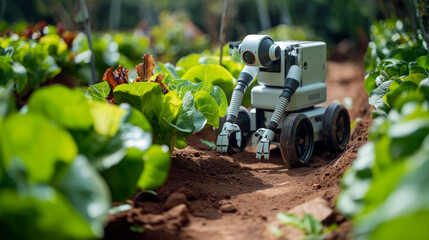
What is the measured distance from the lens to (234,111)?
4113 millimetres

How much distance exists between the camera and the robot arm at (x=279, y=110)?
12.7 ft

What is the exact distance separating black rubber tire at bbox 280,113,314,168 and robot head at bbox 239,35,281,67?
0.48 meters

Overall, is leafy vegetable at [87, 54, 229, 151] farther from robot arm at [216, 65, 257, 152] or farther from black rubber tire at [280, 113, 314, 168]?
black rubber tire at [280, 113, 314, 168]

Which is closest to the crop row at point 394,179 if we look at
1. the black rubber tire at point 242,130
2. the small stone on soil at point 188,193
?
the small stone on soil at point 188,193

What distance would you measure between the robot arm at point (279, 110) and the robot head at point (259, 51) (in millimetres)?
193

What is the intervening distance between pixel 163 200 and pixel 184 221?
0.26 meters

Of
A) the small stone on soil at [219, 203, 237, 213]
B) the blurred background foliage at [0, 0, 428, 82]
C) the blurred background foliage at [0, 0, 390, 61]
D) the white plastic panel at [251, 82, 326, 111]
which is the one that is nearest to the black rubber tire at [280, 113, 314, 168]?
the white plastic panel at [251, 82, 326, 111]

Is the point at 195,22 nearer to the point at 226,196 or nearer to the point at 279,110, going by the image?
the point at 279,110

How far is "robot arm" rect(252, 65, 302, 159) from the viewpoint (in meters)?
3.88

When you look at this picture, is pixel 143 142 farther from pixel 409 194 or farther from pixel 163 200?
pixel 409 194

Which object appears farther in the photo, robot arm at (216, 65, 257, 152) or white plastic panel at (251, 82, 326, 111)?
white plastic panel at (251, 82, 326, 111)

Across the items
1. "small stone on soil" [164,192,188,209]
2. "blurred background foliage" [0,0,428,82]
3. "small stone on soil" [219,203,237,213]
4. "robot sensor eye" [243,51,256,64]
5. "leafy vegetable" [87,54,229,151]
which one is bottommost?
"small stone on soil" [219,203,237,213]

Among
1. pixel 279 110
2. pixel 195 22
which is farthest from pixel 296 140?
pixel 195 22

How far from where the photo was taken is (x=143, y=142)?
2.20m
